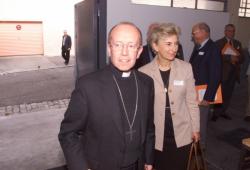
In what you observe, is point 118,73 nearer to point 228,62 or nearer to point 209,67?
Answer: point 209,67

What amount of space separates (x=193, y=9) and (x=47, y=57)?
16314 millimetres

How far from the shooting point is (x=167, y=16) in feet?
18.2

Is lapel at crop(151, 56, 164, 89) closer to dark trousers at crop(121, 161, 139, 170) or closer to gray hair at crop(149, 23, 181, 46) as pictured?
gray hair at crop(149, 23, 181, 46)

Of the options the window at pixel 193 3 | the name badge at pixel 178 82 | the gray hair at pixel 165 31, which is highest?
the window at pixel 193 3

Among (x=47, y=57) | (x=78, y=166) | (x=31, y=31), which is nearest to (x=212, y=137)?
(x=78, y=166)

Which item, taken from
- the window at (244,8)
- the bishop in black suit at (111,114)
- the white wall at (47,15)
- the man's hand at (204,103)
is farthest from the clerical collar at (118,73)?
the white wall at (47,15)

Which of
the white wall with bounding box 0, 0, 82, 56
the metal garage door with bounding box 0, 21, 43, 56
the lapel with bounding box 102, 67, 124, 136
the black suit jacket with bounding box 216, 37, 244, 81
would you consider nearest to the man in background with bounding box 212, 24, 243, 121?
the black suit jacket with bounding box 216, 37, 244, 81

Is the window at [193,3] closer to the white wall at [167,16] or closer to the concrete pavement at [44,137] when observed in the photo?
the white wall at [167,16]

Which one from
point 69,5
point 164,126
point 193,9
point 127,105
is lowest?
point 164,126

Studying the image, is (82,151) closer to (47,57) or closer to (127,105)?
(127,105)

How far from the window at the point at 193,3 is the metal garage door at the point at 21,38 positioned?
1691cm

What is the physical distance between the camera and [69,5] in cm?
2120

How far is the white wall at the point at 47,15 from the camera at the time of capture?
1948cm

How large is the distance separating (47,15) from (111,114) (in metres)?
20.4
